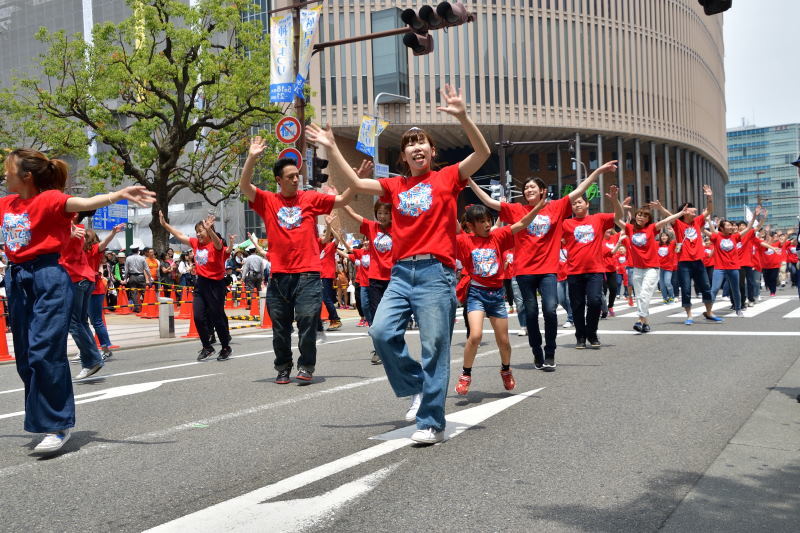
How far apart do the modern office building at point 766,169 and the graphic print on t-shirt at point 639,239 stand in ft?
456

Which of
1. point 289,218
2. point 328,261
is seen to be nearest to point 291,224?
point 289,218

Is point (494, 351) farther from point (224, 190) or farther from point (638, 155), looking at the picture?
point (638, 155)

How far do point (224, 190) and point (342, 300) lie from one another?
735cm

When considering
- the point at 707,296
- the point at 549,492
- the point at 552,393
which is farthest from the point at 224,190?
the point at 549,492

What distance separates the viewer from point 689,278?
1371cm

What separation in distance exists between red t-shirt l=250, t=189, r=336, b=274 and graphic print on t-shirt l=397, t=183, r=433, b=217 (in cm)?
241

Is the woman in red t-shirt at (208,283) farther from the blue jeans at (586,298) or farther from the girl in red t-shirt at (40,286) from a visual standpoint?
the girl in red t-shirt at (40,286)

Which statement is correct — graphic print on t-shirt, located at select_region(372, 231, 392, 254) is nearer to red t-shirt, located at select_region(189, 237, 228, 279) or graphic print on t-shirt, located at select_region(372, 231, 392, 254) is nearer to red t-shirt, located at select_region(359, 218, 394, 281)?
red t-shirt, located at select_region(359, 218, 394, 281)

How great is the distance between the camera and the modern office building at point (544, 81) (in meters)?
47.3

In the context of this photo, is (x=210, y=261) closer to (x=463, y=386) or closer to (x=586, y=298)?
(x=463, y=386)

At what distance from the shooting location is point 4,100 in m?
27.1

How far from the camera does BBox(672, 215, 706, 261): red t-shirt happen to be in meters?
13.1

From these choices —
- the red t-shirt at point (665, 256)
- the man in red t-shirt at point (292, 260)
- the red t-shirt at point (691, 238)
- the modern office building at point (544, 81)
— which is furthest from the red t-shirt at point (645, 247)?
the modern office building at point (544, 81)

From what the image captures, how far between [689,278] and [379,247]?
6.93m
